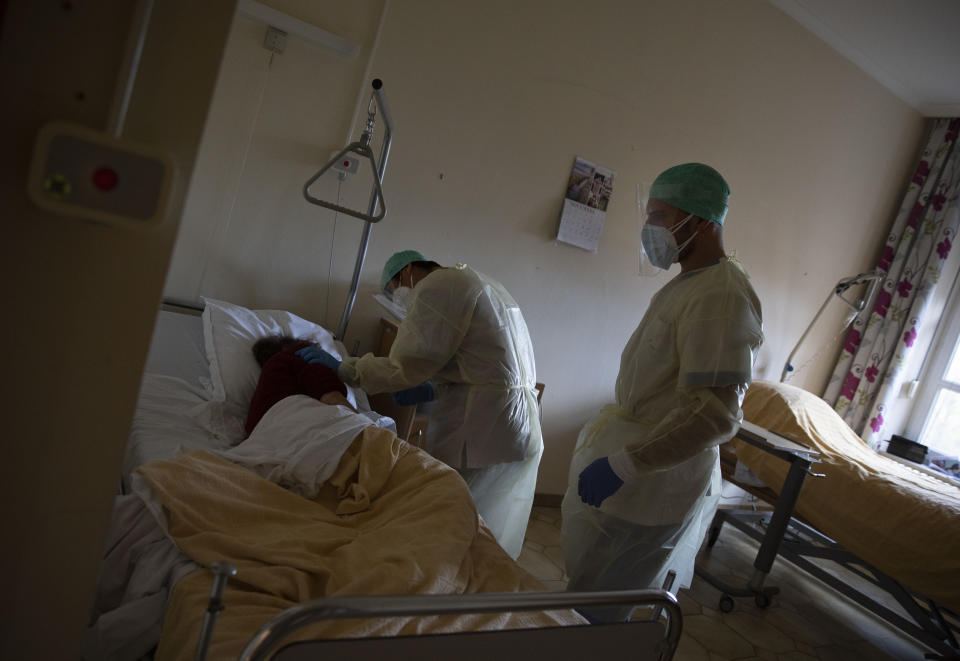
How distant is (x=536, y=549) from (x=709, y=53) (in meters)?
2.90

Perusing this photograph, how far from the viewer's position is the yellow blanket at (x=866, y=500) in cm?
244

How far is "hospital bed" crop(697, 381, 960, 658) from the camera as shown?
97.0 inches

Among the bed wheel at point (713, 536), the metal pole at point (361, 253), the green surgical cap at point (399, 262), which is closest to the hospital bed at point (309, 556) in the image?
the green surgical cap at point (399, 262)

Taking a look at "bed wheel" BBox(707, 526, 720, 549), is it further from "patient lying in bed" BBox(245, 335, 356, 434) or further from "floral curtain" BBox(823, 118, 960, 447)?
"patient lying in bed" BBox(245, 335, 356, 434)

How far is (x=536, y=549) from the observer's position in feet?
9.06

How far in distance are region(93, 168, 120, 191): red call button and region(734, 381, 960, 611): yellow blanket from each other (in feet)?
10.3

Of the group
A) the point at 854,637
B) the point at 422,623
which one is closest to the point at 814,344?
the point at 854,637

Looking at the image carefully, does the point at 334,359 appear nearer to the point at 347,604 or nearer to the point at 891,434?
the point at 347,604

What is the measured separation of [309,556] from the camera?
3.72ft

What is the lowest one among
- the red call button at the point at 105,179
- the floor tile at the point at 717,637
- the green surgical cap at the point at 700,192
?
the floor tile at the point at 717,637

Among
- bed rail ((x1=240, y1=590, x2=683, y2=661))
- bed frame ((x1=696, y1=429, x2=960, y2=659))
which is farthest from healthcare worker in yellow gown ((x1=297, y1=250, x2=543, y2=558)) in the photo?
bed frame ((x1=696, y1=429, x2=960, y2=659))

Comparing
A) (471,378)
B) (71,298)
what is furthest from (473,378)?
(71,298)

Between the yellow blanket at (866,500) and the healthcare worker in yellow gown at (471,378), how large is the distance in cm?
177

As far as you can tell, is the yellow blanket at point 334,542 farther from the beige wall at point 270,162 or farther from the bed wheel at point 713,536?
the bed wheel at point 713,536
